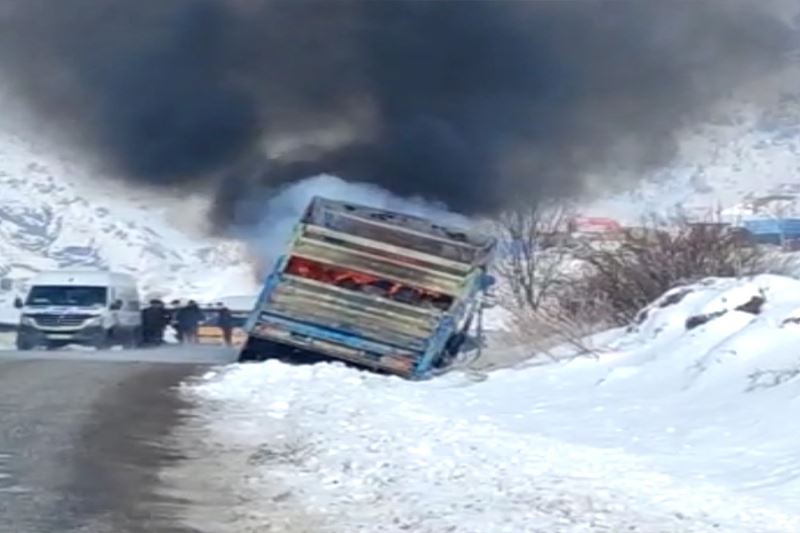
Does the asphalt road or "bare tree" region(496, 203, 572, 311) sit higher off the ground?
"bare tree" region(496, 203, 572, 311)

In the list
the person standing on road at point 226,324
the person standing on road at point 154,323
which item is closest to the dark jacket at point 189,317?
the person standing on road at point 154,323

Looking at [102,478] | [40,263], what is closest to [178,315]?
[40,263]

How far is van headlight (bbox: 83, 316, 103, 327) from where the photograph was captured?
3753 cm

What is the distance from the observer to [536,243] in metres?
47.3

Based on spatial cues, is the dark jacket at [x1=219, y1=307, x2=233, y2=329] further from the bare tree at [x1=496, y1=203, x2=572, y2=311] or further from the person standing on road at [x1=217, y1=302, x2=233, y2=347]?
the bare tree at [x1=496, y1=203, x2=572, y2=311]

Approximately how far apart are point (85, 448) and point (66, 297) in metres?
24.0

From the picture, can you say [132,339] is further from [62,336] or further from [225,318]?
[225,318]

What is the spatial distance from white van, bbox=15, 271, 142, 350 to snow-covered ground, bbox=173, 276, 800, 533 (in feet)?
49.1

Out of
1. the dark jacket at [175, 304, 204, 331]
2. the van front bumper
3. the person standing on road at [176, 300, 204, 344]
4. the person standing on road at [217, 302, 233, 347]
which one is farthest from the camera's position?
the dark jacket at [175, 304, 204, 331]

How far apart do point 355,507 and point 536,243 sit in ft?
121

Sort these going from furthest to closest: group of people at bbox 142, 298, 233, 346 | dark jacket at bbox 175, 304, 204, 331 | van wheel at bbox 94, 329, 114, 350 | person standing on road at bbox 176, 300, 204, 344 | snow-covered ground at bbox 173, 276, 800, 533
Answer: dark jacket at bbox 175, 304, 204, 331
person standing on road at bbox 176, 300, 204, 344
group of people at bbox 142, 298, 233, 346
van wheel at bbox 94, 329, 114, 350
snow-covered ground at bbox 173, 276, 800, 533

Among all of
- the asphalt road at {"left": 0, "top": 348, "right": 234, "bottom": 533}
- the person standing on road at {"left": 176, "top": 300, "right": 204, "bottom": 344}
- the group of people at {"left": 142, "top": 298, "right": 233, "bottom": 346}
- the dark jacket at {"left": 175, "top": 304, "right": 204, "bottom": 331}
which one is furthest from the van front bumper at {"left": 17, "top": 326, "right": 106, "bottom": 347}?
the asphalt road at {"left": 0, "top": 348, "right": 234, "bottom": 533}

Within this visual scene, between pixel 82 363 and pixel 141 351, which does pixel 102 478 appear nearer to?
pixel 82 363

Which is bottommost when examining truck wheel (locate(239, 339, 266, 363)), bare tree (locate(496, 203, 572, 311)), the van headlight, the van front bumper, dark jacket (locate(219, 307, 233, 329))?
truck wheel (locate(239, 339, 266, 363))
